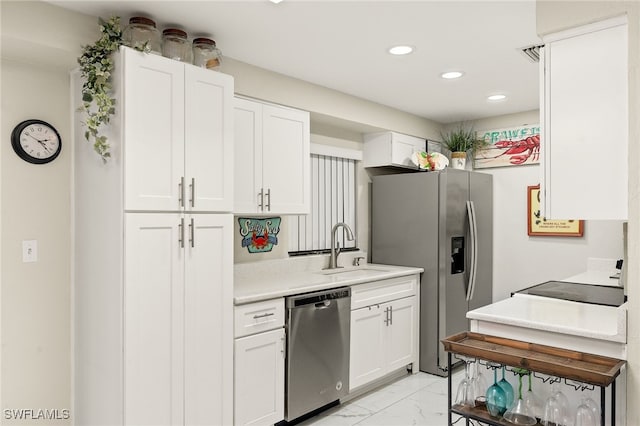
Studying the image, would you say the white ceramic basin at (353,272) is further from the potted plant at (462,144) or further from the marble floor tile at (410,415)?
the potted plant at (462,144)

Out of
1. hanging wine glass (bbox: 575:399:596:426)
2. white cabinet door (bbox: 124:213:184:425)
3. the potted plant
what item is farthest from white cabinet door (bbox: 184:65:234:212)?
the potted plant

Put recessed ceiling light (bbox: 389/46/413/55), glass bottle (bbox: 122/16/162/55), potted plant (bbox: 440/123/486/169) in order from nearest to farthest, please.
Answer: glass bottle (bbox: 122/16/162/55) → recessed ceiling light (bbox: 389/46/413/55) → potted plant (bbox: 440/123/486/169)

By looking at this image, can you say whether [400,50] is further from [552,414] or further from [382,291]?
[552,414]

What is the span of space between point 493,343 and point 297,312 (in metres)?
1.26

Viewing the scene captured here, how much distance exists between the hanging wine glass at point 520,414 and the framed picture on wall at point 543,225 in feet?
9.11

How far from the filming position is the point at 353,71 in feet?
10.6

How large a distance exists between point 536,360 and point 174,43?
2.35 meters

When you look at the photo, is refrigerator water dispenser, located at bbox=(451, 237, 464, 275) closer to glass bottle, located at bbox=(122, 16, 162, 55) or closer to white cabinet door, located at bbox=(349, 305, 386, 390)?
white cabinet door, located at bbox=(349, 305, 386, 390)

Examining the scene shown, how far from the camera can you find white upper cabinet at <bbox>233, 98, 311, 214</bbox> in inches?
117

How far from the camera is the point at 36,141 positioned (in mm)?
2410

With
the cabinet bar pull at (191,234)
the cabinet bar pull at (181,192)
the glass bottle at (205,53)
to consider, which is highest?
the glass bottle at (205,53)

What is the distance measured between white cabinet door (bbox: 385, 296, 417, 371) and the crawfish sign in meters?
1.12

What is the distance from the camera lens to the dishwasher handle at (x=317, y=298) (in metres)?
2.87

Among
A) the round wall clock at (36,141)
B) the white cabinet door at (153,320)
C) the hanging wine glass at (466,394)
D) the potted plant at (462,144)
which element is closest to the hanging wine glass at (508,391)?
the hanging wine glass at (466,394)
